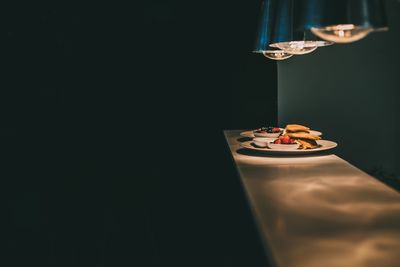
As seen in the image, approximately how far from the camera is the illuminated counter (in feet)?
2.47

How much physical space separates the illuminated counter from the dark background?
1824 millimetres

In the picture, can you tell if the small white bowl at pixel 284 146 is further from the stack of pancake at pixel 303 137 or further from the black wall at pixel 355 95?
the black wall at pixel 355 95

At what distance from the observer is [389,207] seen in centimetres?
106

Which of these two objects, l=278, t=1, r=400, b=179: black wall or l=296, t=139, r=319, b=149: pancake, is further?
l=278, t=1, r=400, b=179: black wall

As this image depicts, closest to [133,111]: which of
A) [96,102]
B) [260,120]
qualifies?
[96,102]

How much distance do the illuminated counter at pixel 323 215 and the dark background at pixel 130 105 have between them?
1.82m

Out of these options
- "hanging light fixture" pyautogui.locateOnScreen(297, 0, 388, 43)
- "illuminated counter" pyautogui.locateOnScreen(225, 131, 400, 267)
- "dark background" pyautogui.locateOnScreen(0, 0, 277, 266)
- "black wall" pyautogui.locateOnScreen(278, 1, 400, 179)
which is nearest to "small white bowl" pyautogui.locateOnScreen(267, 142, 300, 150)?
"illuminated counter" pyautogui.locateOnScreen(225, 131, 400, 267)

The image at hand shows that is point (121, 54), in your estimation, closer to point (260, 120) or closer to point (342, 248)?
point (260, 120)

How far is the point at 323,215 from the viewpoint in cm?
102

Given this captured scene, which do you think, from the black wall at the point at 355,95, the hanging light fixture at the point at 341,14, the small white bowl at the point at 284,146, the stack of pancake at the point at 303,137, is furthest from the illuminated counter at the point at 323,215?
the black wall at the point at 355,95

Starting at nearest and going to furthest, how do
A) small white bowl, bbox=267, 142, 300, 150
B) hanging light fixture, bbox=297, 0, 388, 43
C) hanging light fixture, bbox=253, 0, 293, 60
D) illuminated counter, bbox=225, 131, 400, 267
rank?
illuminated counter, bbox=225, 131, 400, 267, hanging light fixture, bbox=297, 0, 388, 43, hanging light fixture, bbox=253, 0, 293, 60, small white bowl, bbox=267, 142, 300, 150

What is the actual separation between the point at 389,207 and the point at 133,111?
2.67 meters

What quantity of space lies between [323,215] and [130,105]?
2653mm

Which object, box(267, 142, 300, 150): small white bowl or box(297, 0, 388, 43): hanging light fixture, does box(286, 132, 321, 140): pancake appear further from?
box(297, 0, 388, 43): hanging light fixture
